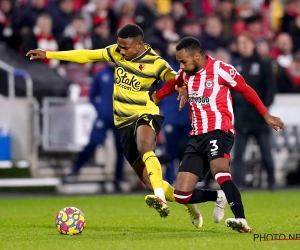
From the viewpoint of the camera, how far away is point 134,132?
10336 millimetres

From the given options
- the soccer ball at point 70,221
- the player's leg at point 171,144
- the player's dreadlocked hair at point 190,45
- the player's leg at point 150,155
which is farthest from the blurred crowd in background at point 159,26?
the soccer ball at point 70,221

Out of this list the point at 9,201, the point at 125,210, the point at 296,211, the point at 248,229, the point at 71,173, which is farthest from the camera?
the point at 71,173

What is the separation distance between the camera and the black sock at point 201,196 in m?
9.48

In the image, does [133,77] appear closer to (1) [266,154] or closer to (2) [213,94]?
(2) [213,94]

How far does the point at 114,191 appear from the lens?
55.1ft

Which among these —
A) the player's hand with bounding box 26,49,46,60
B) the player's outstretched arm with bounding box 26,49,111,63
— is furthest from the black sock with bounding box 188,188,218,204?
the player's hand with bounding box 26,49,46,60

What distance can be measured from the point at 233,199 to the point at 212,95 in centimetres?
118

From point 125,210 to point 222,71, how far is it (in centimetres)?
392

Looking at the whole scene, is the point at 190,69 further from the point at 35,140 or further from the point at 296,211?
the point at 35,140

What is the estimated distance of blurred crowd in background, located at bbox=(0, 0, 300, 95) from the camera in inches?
694

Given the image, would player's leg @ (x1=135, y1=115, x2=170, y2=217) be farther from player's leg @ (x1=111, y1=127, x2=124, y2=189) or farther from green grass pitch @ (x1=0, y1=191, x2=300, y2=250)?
player's leg @ (x1=111, y1=127, x2=124, y2=189)

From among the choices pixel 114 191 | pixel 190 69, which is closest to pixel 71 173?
pixel 114 191

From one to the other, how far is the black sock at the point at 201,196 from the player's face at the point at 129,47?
1805 mm

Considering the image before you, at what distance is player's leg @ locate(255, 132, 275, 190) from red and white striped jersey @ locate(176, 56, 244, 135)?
20.9 feet
